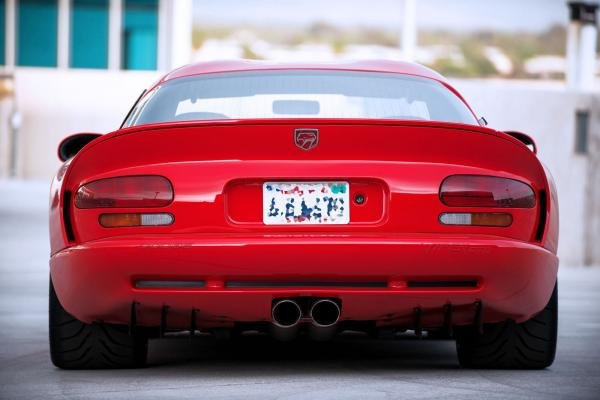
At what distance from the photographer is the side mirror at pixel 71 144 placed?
593 cm

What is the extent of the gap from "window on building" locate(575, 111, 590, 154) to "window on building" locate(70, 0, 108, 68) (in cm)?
1660

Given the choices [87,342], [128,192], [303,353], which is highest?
[128,192]

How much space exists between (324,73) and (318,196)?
3.83ft

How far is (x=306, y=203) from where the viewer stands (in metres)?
4.87

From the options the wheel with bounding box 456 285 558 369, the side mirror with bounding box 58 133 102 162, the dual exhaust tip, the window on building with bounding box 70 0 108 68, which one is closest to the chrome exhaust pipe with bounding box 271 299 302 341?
the dual exhaust tip

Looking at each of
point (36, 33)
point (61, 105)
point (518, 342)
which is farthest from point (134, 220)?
point (36, 33)

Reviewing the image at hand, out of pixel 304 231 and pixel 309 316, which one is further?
pixel 309 316

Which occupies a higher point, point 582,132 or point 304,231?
point 582,132

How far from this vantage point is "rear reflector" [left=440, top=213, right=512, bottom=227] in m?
4.93

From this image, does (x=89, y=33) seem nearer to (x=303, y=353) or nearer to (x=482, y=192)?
(x=303, y=353)

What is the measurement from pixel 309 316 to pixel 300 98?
3.83ft

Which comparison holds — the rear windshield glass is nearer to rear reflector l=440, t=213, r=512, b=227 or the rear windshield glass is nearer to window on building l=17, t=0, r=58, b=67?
rear reflector l=440, t=213, r=512, b=227

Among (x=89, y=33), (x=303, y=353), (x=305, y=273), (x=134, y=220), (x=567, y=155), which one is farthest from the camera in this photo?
(x=89, y=33)

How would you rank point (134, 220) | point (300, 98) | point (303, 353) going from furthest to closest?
point (303, 353) → point (300, 98) → point (134, 220)
